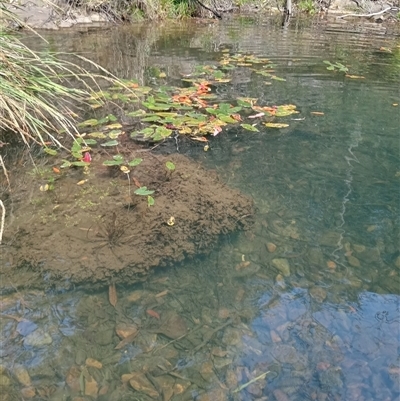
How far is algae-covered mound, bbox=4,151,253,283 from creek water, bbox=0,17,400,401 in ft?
0.39

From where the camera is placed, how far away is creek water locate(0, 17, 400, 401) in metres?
1.82

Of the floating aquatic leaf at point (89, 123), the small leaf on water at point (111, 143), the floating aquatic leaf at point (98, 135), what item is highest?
the floating aquatic leaf at point (89, 123)

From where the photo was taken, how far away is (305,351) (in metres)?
1.97

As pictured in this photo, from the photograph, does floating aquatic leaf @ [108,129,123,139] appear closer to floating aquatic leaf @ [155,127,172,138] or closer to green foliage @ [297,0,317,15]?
floating aquatic leaf @ [155,127,172,138]

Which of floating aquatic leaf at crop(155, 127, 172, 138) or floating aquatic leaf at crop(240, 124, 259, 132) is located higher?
floating aquatic leaf at crop(155, 127, 172, 138)

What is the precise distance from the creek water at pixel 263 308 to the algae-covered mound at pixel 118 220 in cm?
12

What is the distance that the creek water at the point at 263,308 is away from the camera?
5.98 ft

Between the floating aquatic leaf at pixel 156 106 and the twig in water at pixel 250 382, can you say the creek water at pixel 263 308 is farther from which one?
the floating aquatic leaf at pixel 156 106

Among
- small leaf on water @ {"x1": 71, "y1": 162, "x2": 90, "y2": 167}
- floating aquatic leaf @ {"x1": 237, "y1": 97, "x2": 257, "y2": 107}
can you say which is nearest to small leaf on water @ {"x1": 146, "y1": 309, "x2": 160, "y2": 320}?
small leaf on water @ {"x1": 71, "y1": 162, "x2": 90, "y2": 167}

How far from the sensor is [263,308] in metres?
2.19

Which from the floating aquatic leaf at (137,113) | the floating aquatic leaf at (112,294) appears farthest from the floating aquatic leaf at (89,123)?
the floating aquatic leaf at (112,294)

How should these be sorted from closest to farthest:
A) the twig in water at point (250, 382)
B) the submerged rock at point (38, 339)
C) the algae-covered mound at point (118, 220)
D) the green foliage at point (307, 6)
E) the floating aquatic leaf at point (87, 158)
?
the twig in water at point (250, 382)
the submerged rock at point (38, 339)
the algae-covered mound at point (118, 220)
the floating aquatic leaf at point (87, 158)
the green foliage at point (307, 6)

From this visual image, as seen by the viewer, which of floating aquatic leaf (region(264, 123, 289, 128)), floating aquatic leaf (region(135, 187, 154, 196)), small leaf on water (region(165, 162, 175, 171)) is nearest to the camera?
floating aquatic leaf (region(135, 187, 154, 196))

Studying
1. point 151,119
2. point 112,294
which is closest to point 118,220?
point 112,294
